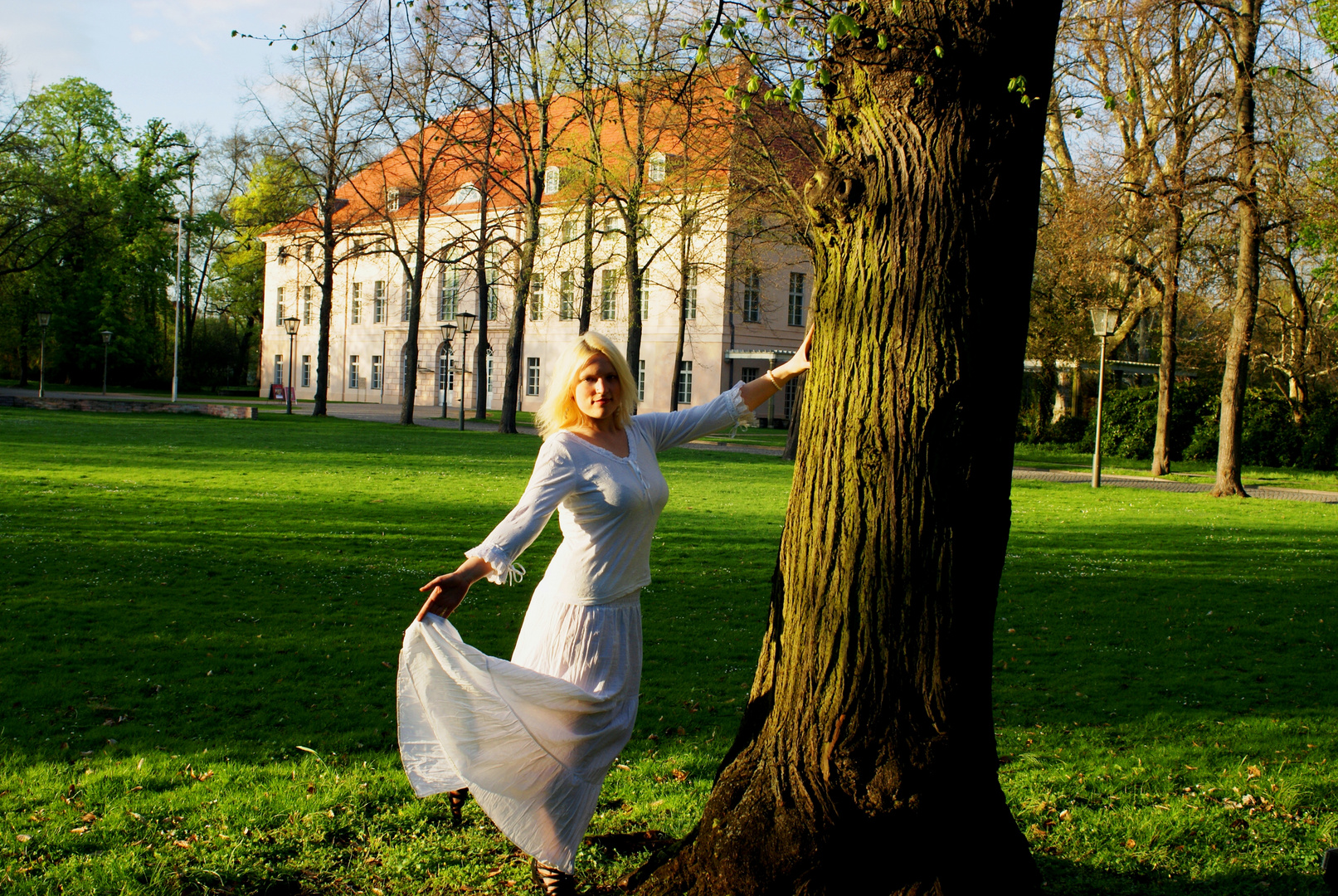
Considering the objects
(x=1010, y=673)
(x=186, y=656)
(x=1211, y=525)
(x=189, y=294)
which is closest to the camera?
(x=186, y=656)

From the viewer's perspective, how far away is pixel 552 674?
370 cm

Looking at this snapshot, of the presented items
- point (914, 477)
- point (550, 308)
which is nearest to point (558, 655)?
point (914, 477)

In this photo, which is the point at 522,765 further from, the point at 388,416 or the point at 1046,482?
the point at 388,416

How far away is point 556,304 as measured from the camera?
5131 centimetres

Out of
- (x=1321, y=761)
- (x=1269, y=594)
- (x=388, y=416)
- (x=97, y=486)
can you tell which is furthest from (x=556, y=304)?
(x=1321, y=761)

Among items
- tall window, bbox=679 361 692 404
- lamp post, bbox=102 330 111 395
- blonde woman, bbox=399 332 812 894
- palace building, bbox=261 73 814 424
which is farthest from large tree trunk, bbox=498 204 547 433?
lamp post, bbox=102 330 111 395

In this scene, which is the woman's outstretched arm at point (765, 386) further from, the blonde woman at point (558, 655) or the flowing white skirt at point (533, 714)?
the flowing white skirt at point (533, 714)

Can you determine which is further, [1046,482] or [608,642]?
[1046,482]

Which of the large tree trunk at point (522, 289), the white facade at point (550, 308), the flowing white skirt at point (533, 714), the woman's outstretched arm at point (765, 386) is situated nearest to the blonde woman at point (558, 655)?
the flowing white skirt at point (533, 714)

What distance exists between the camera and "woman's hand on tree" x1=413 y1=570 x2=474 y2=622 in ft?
11.4

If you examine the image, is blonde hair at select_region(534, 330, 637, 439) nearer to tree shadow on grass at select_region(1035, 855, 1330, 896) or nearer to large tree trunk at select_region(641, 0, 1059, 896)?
large tree trunk at select_region(641, 0, 1059, 896)

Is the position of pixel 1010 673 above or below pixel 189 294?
below

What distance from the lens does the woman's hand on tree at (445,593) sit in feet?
11.4

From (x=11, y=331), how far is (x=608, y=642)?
62.1 m
